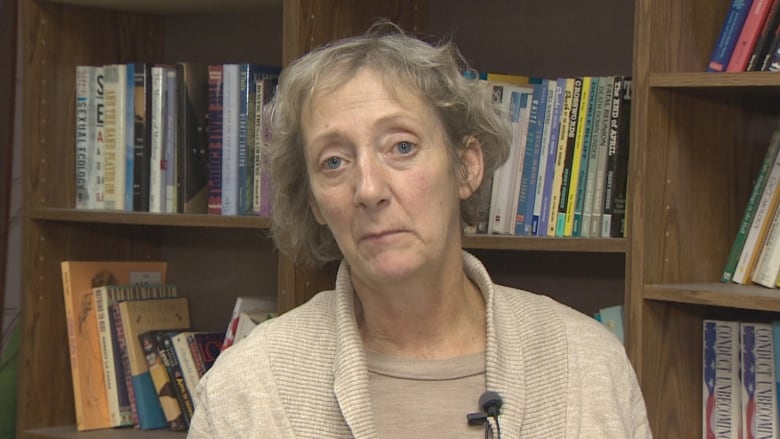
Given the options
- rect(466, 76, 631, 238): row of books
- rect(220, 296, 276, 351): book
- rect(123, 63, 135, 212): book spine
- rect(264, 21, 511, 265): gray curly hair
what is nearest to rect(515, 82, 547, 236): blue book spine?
rect(466, 76, 631, 238): row of books

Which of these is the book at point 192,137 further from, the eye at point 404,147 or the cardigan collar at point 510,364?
the eye at point 404,147

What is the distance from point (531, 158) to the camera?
6.81ft

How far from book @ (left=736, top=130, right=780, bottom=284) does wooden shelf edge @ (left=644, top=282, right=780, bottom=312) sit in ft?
0.11

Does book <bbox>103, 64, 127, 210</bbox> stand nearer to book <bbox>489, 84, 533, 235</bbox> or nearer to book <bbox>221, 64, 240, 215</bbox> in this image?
book <bbox>221, 64, 240, 215</bbox>

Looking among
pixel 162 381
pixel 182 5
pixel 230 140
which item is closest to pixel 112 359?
pixel 162 381

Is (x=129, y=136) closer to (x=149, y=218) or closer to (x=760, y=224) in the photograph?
(x=149, y=218)

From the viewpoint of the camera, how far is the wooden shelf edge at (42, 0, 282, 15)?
2.61 metres

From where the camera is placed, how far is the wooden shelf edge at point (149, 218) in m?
2.27

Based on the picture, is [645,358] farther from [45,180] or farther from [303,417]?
[45,180]

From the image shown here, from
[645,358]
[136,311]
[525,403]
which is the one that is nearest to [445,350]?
[525,403]

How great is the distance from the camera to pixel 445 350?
165 centimetres

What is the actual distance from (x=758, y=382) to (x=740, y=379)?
0.03 m

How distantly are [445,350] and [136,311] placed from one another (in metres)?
1.20

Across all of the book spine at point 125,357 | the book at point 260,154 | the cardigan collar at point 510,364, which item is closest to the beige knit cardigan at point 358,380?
the cardigan collar at point 510,364
